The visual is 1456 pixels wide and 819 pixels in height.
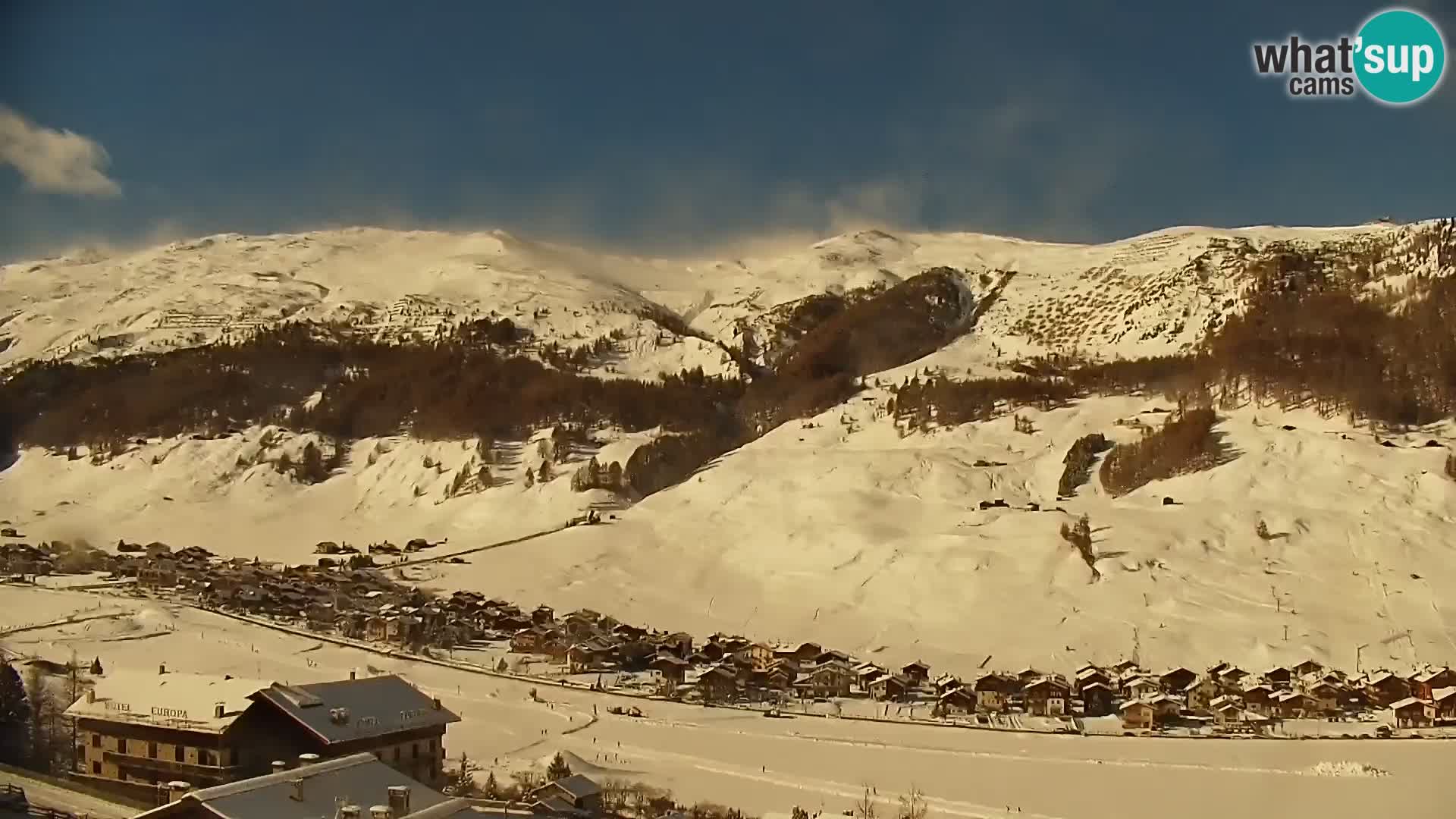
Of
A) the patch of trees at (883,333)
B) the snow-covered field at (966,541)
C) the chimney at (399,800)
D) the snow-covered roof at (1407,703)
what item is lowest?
the chimney at (399,800)

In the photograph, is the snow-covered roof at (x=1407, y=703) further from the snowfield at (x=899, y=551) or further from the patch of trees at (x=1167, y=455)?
the patch of trees at (x=1167, y=455)

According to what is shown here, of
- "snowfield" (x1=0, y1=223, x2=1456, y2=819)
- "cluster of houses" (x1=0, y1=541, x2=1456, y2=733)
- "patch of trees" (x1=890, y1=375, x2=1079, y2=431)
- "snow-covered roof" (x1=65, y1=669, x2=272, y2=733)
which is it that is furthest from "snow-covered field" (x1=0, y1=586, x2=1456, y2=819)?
"patch of trees" (x1=890, y1=375, x2=1079, y2=431)

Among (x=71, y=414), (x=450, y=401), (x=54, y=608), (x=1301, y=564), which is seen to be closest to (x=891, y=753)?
(x=1301, y=564)

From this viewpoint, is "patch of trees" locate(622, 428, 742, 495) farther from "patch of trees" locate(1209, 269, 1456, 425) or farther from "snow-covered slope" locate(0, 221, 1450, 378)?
"patch of trees" locate(1209, 269, 1456, 425)

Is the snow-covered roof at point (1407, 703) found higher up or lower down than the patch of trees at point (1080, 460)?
lower down

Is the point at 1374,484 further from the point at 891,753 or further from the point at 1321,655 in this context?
the point at 891,753

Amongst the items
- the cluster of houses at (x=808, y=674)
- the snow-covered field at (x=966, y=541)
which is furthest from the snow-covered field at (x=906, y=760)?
the snow-covered field at (x=966, y=541)
